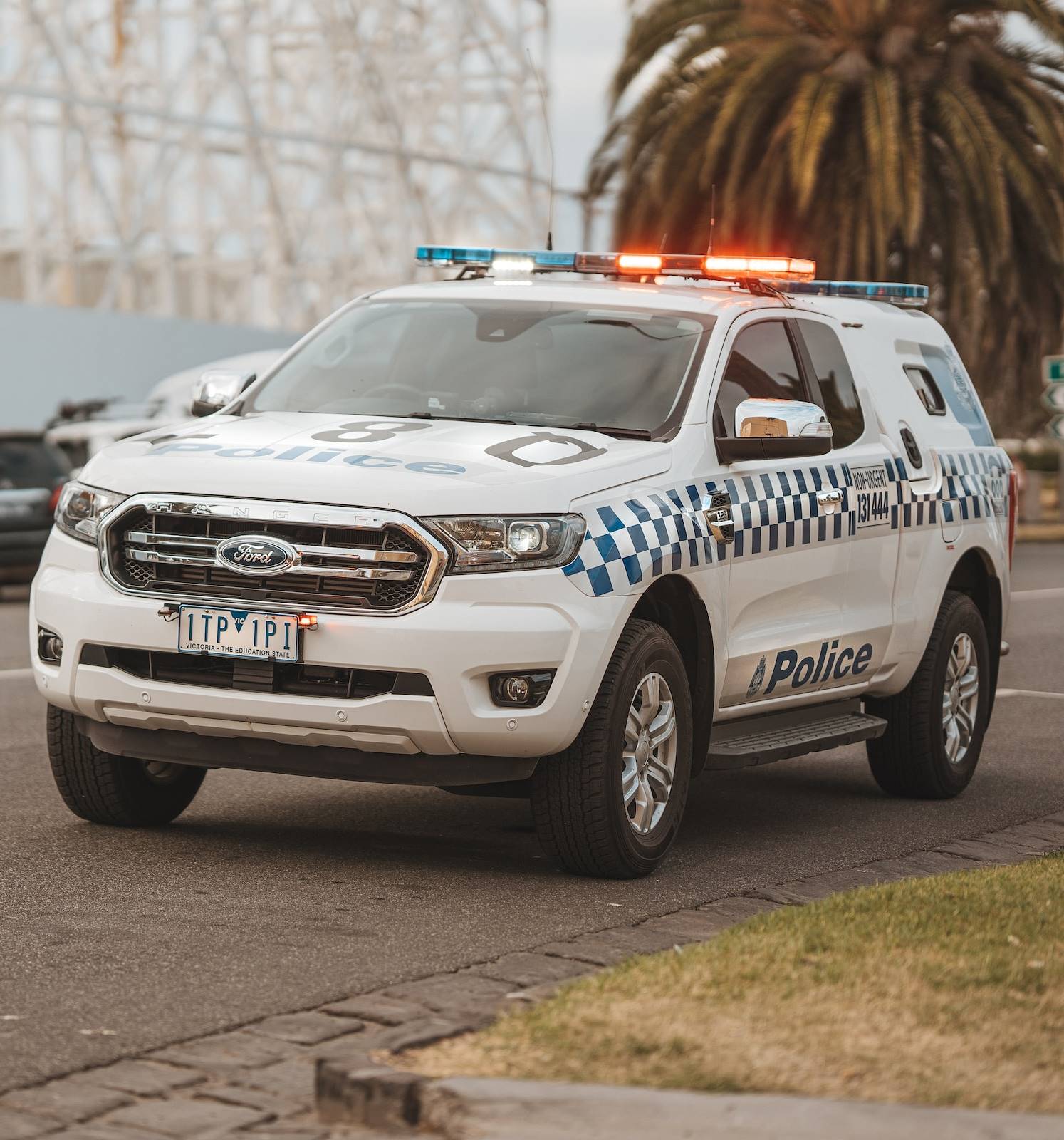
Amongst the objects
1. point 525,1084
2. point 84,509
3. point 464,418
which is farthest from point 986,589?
point 525,1084

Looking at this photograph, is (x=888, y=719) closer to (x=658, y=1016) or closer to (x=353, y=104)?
(x=658, y=1016)

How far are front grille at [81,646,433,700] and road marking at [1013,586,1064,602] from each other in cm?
1479

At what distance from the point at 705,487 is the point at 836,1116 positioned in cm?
345

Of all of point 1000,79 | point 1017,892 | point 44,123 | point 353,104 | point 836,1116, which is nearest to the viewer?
point 836,1116

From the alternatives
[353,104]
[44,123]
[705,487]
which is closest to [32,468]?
[705,487]

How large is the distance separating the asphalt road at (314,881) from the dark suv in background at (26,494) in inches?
440

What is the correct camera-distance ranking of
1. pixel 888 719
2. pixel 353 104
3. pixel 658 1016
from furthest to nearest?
pixel 353 104 < pixel 888 719 < pixel 658 1016

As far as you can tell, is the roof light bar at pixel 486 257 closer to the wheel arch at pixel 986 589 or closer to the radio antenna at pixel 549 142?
Answer: the radio antenna at pixel 549 142

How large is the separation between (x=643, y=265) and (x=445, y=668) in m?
2.60

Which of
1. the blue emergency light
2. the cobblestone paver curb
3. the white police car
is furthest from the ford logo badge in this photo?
the blue emergency light

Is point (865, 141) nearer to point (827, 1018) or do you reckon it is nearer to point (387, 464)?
point (387, 464)

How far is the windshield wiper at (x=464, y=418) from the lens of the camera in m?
7.42

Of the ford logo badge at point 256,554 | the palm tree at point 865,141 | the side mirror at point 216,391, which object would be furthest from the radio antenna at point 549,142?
the palm tree at point 865,141

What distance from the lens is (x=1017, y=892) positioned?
6.40m
